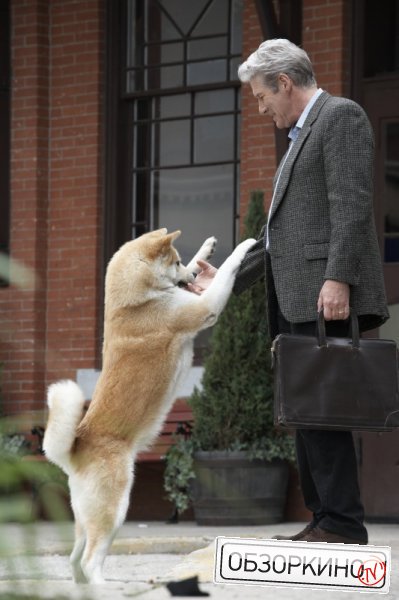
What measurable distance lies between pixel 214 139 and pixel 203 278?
143 inches

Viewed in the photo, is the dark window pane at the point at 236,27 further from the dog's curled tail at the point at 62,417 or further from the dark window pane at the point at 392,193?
the dog's curled tail at the point at 62,417

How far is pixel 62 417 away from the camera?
16.3 feet

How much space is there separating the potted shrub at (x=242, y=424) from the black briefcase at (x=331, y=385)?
12.4 feet

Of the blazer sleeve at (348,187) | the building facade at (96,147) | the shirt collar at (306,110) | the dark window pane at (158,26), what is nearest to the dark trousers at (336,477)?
the blazer sleeve at (348,187)

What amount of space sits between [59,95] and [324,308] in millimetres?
5856

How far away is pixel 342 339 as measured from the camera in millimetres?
4277

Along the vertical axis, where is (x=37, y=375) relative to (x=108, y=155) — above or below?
below

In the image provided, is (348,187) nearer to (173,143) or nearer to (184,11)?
(173,143)

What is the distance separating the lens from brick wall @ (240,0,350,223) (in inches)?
327

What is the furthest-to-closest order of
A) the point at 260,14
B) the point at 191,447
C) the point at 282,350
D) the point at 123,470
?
1. the point at 191,447
2. the point at 260,14
3. the point at 123,470
4. the point at 282,350

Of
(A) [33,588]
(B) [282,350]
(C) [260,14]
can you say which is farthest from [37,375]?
(A) [33,588]

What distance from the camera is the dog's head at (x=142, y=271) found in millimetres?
5520

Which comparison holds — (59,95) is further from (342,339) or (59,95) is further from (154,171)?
(342,339)

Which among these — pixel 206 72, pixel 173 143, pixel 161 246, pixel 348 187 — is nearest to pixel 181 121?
pixel 173 143
